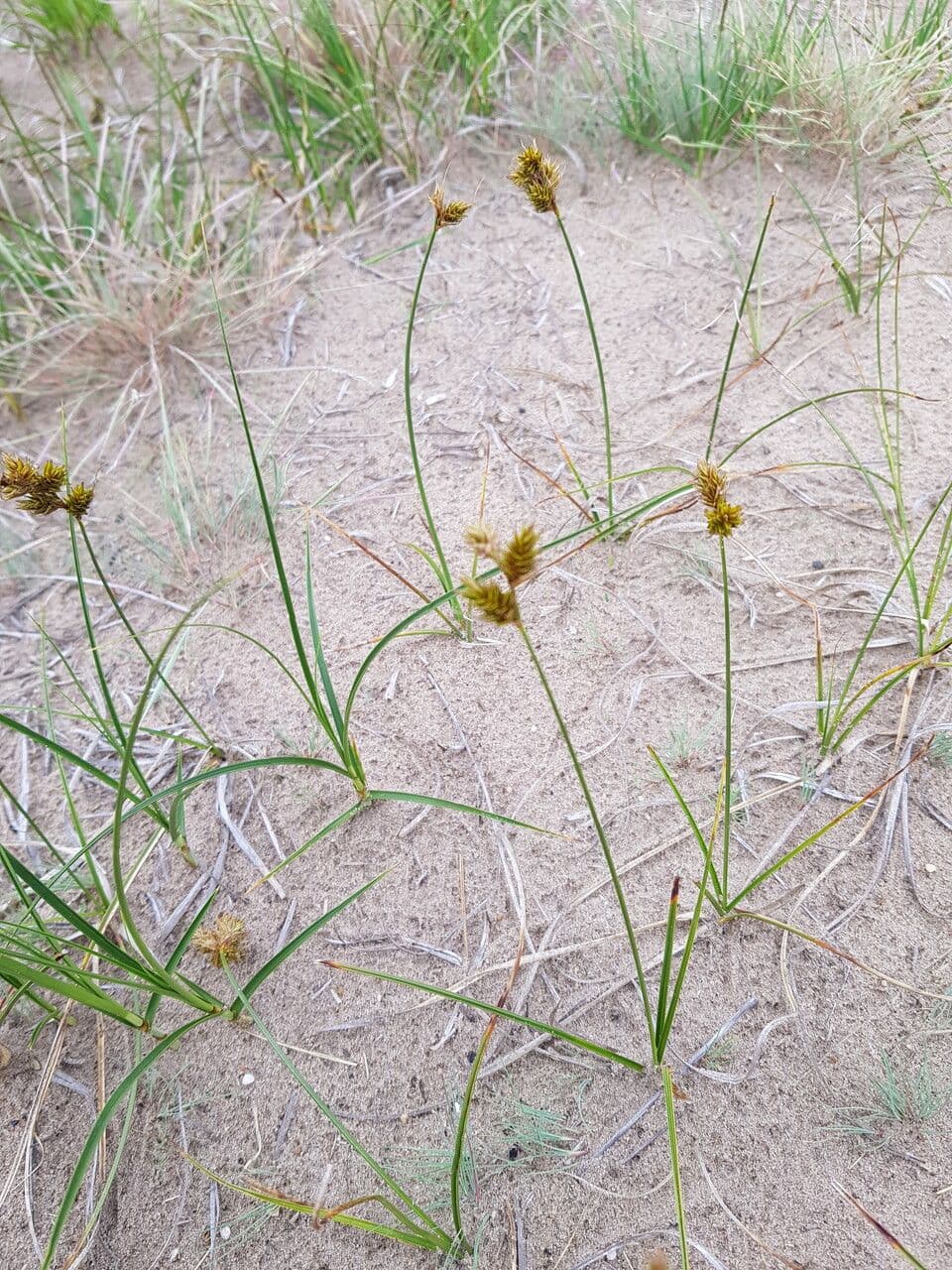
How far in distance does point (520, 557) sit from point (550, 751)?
71cm

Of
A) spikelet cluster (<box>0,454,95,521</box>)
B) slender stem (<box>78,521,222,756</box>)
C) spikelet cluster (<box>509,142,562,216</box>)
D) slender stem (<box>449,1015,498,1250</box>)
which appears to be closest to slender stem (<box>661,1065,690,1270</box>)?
slender stem (<box>449,1015,498,1250</box>)

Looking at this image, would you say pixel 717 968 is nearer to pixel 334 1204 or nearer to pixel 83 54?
pixel 334 1204

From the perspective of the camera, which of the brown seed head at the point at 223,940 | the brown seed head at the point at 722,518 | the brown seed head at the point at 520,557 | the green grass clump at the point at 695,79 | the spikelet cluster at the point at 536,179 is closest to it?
the brown seed head at the point at 520,557

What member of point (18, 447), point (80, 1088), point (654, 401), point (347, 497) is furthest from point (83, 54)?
point (80, 1088)

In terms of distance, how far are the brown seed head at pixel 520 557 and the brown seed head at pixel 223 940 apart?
76cm

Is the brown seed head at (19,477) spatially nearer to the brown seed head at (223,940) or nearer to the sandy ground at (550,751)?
the sandy ground at (550,751)

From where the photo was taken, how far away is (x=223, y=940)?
123cm

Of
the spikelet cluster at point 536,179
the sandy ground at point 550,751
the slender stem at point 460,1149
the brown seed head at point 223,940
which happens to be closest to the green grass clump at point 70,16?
the sandy ground at point 550,751

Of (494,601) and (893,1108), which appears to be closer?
(494,601)

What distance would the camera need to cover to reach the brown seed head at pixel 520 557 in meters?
0.71

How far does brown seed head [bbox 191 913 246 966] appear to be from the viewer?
122 centimetres

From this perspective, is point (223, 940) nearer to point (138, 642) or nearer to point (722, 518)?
point (138, 642)

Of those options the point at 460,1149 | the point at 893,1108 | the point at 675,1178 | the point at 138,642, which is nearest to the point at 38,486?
the point at 138,642

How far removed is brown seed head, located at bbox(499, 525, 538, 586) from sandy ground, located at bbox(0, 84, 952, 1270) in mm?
657
